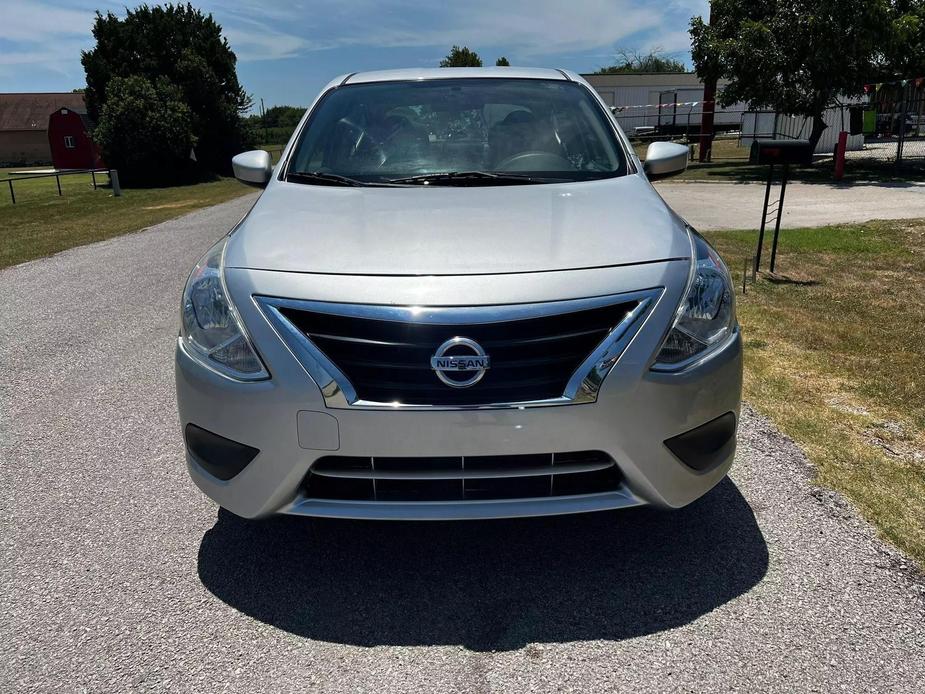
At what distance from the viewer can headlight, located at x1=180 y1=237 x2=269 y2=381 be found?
2.25 meters

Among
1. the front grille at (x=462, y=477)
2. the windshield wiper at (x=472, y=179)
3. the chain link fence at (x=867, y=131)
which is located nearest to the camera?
the front grille at (x=462, y=477)

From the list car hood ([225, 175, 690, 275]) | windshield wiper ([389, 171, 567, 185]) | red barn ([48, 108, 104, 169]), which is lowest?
red barn ([48, 108, 104, 169])

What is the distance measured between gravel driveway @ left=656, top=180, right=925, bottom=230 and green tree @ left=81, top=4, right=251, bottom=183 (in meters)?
22.6

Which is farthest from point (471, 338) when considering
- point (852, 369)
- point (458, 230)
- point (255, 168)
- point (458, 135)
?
point (852, 369)

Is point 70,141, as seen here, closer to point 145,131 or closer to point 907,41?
point 145,131

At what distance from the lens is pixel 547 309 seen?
2125 millimetres

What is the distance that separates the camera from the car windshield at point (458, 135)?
3.32 meters

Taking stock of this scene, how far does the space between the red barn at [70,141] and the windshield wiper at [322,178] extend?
62.3 metres

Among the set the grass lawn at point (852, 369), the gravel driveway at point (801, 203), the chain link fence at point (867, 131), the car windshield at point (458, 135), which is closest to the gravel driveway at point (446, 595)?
the grass lawn at point (852, 369)

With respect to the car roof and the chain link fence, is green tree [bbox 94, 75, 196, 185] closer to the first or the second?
the chain link fence

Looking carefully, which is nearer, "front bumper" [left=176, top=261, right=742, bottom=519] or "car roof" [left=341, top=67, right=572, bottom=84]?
"front bumper" [left=176, top=261, right=742, bottom=519]

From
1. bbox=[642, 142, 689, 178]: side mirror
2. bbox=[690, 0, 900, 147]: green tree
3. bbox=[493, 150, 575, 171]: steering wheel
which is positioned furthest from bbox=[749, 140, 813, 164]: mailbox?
bbox=[690, 0, 900, 147]: green tree

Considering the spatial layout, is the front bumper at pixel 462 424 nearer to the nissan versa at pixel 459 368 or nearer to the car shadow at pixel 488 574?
the nissan versa at pixel 459 368

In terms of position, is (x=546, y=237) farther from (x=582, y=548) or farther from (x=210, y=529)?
(x=210, y=529)
